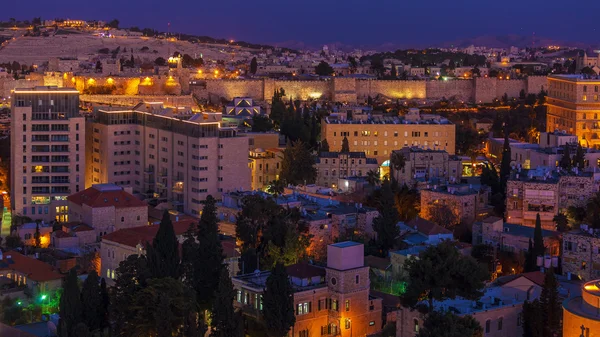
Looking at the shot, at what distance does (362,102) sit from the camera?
59.2 m

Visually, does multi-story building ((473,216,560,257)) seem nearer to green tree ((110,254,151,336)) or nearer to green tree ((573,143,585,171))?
green tree ((573,143,585,171))

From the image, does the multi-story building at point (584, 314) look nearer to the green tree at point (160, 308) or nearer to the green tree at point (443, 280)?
the green tree at point (443, 280)

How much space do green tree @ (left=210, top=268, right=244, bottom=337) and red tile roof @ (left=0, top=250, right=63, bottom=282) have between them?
6.91 m

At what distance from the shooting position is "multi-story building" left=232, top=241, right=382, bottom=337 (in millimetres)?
23094

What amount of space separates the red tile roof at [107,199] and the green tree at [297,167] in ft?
18.3

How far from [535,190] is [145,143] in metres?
13.3

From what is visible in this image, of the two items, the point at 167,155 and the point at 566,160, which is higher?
the point at 566,160

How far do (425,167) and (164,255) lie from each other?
1352 centimetres

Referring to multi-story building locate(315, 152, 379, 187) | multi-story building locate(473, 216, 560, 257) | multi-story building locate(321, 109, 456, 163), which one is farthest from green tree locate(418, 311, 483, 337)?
multi-story building locate(321, 109, 456, 163)

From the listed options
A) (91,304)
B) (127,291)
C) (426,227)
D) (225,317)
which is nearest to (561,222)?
(426,227)

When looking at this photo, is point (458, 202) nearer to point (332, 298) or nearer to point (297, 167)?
point (297, 167)

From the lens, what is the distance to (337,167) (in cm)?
3872

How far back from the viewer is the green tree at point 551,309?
70.3 ft

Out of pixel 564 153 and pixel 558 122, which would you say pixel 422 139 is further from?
pixel 564 153
